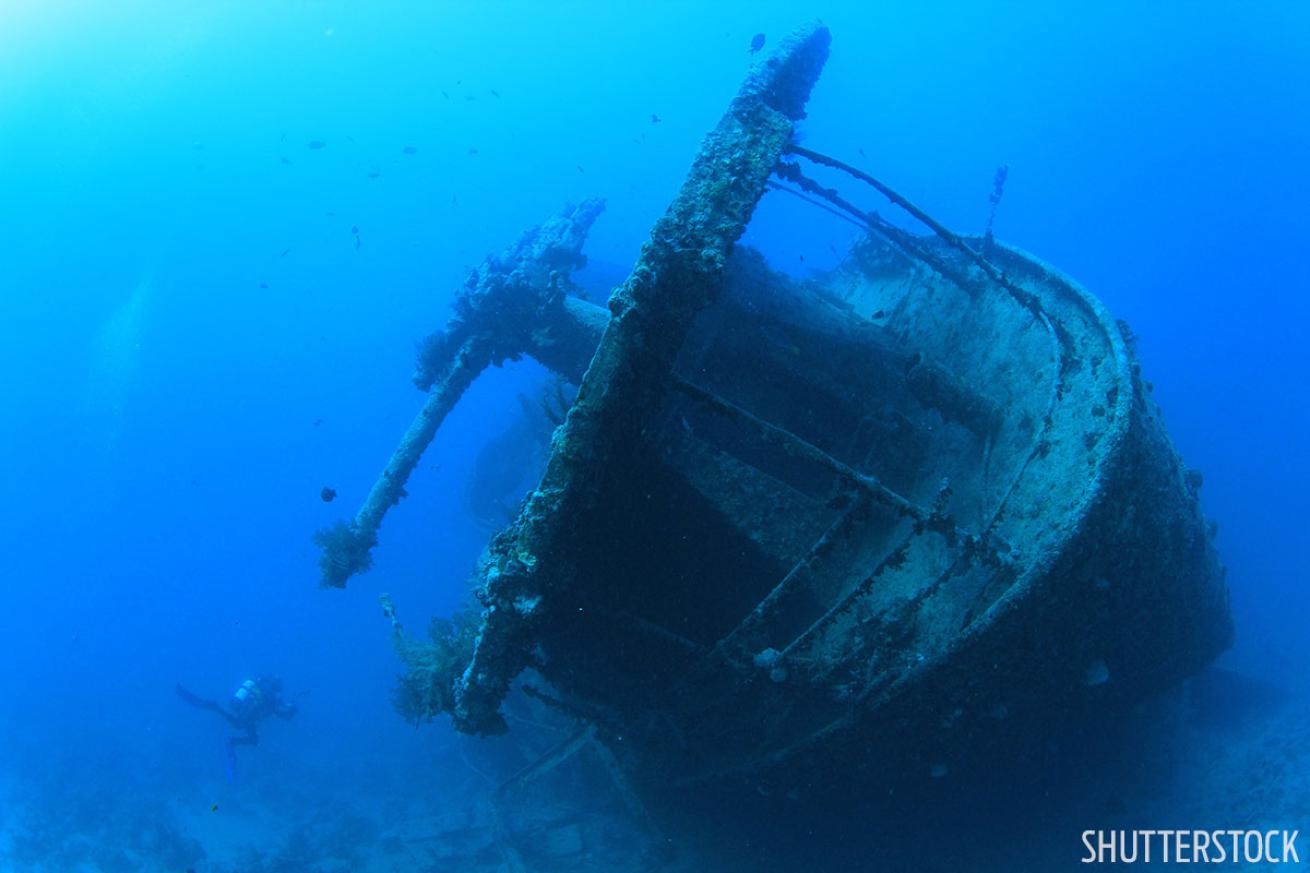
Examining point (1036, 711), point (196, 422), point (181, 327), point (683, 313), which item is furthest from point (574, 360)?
point (181, 327)

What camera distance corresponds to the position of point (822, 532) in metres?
5.34

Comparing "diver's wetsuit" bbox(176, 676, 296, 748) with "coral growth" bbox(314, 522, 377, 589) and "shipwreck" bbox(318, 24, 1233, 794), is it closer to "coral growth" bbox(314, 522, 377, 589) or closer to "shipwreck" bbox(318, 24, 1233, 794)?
"coral growth" bbox(314, 522, 377, 589)

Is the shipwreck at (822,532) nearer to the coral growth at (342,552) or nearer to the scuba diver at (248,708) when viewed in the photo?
the coral growth at (342,552)

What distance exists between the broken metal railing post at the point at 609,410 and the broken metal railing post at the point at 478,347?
4.55 metres

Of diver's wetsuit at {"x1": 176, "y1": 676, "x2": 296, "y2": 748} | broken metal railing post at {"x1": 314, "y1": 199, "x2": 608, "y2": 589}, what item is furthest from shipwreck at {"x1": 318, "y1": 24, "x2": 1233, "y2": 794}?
diver's wetsuit at {"x1": 176, "y1": 676, "x2": 296, "y2": 748}

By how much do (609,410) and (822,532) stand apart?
2484 mm

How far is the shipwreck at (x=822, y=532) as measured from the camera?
382 cm

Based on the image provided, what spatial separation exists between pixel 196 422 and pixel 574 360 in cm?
8641

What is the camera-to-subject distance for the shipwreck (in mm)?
3816

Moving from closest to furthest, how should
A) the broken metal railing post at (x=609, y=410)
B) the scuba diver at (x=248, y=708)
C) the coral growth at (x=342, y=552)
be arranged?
the broken metal railing post at (x=609, y=410) → the coral growth at (x=342, y=552) → the scuba diver at (x=248, y=708)

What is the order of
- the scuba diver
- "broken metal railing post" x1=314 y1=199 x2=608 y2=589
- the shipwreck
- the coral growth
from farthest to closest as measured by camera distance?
the scuba diver → "broken metal railing post" x1=314 y1=199 x2=608 y2=589 → the coral growth → the shipwreck

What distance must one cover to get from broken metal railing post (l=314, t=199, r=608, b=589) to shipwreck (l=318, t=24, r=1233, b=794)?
7.48ft

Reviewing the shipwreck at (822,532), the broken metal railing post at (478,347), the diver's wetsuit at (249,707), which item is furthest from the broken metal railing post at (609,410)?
the diver's wetsuit at (249,707)

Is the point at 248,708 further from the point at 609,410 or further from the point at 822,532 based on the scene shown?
the point at 609,410
